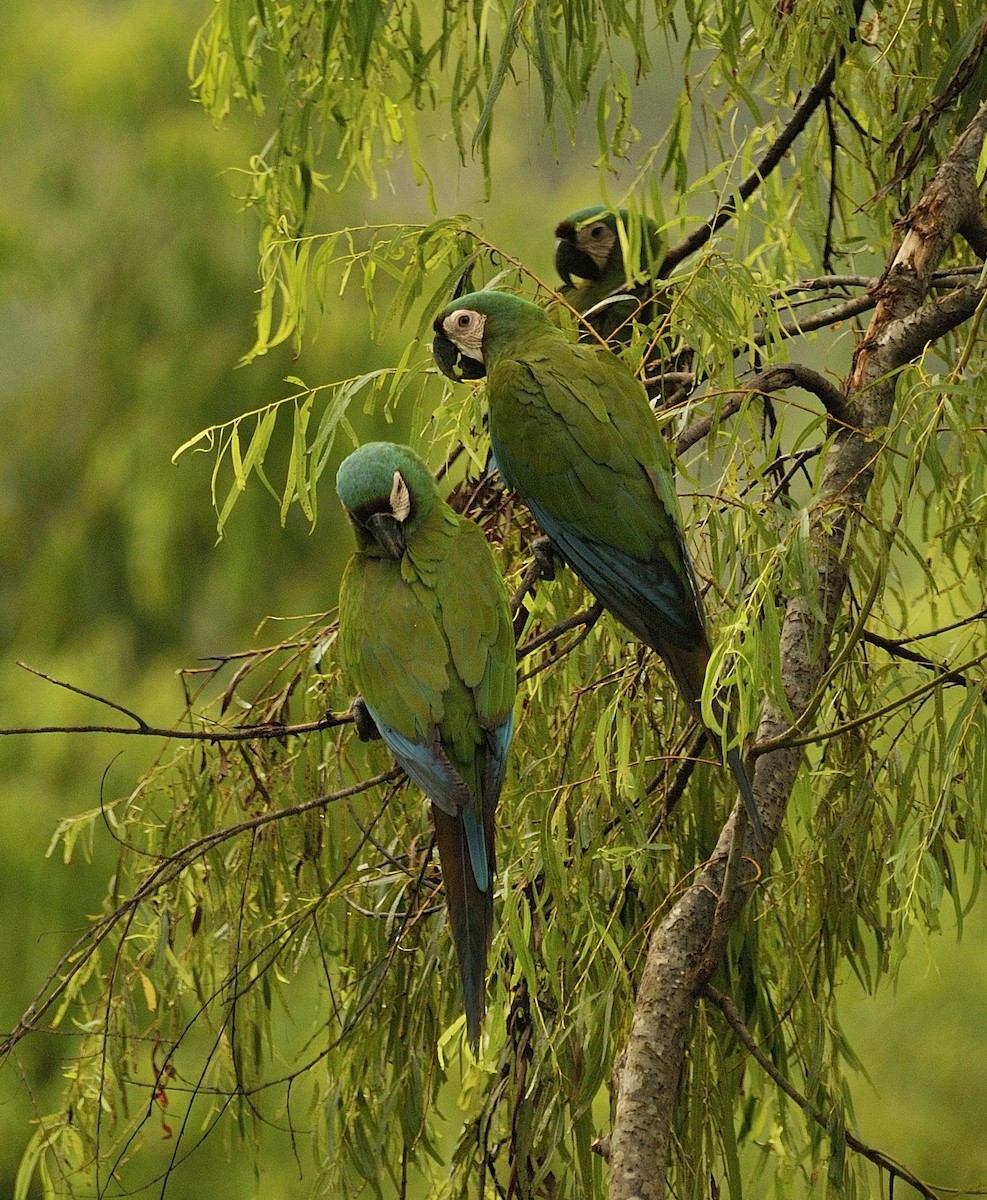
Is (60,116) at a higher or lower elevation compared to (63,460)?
higher

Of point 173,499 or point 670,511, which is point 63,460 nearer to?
point 173,499

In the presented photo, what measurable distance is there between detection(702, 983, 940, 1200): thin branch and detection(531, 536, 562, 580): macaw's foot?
447 millimetres

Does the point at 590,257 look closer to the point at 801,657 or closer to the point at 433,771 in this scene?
the point at 801,657

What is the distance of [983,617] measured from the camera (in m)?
1.16

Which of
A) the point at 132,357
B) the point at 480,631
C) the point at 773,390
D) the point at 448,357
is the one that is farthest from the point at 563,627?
the point at 132,357

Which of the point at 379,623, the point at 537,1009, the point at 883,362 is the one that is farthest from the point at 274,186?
the point at 537,1009

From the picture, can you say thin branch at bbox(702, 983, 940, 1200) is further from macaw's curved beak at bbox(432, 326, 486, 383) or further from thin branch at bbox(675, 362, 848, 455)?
macaw's curved beak at bbox(432, 326, 486, 383)

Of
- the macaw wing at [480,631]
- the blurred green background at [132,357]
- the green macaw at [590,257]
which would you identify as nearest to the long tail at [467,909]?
the macaw wing at [480,631]

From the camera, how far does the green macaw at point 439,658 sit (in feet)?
4.02

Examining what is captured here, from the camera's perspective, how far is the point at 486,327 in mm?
1530

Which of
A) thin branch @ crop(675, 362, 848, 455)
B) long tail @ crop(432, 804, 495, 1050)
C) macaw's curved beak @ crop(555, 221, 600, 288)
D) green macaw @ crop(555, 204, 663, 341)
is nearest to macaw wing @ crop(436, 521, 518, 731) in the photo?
long tail @ crop(432, 804, 495, 1050)

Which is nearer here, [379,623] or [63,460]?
[379,623]

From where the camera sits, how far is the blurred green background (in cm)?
477

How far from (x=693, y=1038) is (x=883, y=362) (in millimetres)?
693
